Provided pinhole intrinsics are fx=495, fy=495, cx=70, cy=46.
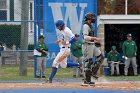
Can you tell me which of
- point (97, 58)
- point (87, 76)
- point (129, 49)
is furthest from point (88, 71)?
point (129, 49)

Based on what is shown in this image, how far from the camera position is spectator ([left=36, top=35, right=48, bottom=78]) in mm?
19844

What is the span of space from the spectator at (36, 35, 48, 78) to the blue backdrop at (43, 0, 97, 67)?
399 mm

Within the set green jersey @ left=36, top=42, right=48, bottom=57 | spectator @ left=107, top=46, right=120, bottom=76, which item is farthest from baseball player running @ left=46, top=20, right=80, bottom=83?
spectator @ left=107, top=46, right=120, bottom=76

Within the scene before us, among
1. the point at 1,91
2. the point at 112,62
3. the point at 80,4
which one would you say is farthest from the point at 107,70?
the point at 1,91

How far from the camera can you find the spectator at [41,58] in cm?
1984

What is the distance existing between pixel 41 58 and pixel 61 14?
6.54 ft

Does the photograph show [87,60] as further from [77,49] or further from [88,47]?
[77,49]

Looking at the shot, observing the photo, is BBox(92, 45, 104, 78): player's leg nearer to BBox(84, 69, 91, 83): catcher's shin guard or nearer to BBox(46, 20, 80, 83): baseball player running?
BBox(84, 69, 91, 83): catcher's shin guard

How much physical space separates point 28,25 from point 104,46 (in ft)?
17.8

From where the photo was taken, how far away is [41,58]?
20078 mm

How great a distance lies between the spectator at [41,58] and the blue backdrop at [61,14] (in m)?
0.40

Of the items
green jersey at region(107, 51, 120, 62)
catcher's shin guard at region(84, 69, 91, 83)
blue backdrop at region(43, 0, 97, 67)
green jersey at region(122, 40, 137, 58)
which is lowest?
catcher's shin guard at region(84, 69, 91, 83)

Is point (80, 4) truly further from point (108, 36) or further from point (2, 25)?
point (108, 36)

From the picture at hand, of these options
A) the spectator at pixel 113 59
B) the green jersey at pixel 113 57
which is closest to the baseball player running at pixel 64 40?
the spectator at pixel 113 59
